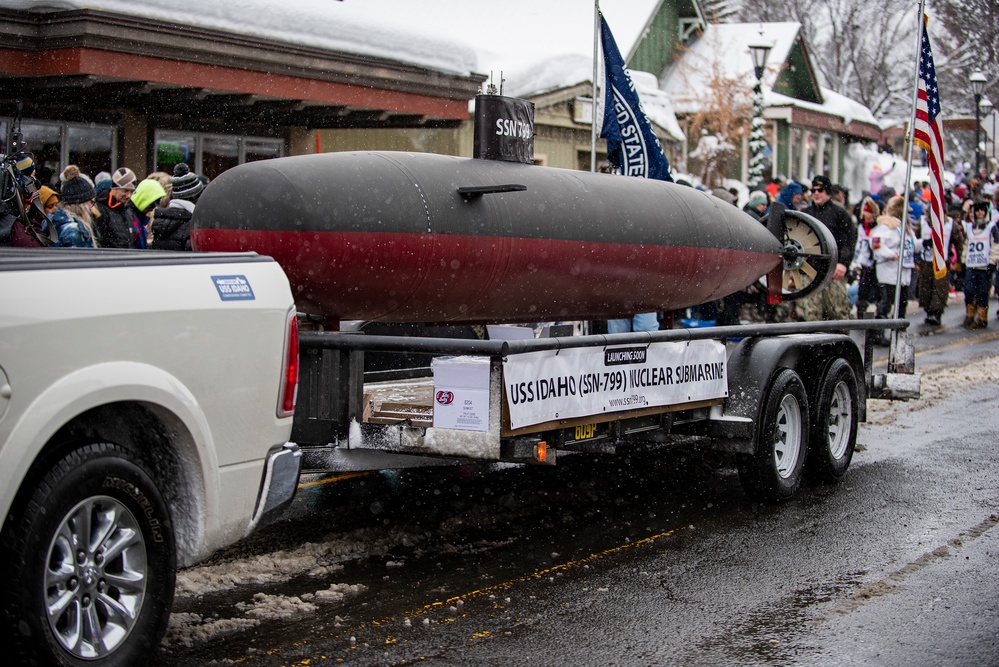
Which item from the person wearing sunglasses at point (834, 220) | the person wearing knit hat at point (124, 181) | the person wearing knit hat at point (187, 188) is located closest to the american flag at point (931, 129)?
the person wearing sunglasses at point (834, 220)

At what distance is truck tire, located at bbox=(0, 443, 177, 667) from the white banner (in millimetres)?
1857

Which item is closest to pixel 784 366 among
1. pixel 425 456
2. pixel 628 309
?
pixel 628 309

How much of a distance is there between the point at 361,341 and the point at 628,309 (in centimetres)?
324

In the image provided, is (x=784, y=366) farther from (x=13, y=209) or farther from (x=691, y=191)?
(x=13, y=209)

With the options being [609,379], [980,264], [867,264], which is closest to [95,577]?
[609,379]

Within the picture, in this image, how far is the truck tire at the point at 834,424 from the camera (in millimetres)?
8062

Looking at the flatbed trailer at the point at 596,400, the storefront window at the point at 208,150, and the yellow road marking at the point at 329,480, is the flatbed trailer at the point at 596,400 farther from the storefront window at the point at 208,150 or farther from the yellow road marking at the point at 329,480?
the storefront window at the point at 208,150

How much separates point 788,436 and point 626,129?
539 centimetres

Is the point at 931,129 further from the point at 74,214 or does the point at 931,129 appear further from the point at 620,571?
the point at 74,214

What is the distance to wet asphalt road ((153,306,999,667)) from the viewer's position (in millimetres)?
4902

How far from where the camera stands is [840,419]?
8539 mm

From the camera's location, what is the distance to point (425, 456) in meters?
5.88

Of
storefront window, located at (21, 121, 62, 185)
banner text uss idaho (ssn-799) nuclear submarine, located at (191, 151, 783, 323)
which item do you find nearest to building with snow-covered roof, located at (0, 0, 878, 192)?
storefront window, located at (21, 121, 62, 185)

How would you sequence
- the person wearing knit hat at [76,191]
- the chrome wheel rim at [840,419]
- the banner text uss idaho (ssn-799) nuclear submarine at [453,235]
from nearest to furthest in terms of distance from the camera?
the banner text uss idaho (ssn-799) nuclear submarine at [453,235] < the chrome wheel rim at [840,419] < the person wearing knit hat at [76,191]
